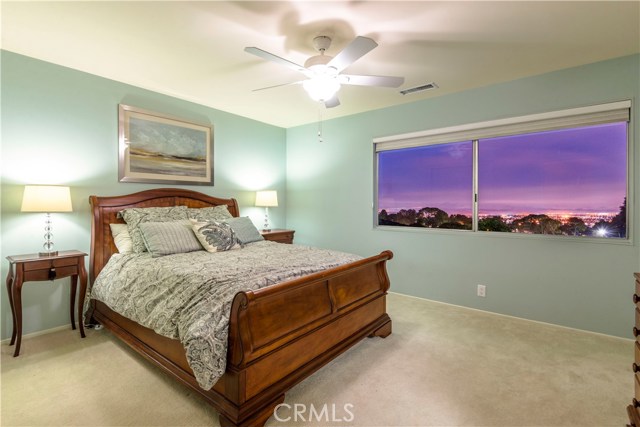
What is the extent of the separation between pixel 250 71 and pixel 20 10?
5.36 feet

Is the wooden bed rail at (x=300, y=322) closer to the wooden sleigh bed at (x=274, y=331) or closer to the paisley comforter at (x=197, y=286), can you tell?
the wooden sleigh bed at (x=274, y=331)

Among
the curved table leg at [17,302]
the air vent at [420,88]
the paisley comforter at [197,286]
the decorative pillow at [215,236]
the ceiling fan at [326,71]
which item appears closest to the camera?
the paisley comforter at [197,286]

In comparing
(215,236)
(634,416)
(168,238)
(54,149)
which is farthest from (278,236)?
(634,416)

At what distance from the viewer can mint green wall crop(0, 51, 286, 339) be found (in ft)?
8.77

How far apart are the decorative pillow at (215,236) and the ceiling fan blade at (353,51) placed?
6.18 ft

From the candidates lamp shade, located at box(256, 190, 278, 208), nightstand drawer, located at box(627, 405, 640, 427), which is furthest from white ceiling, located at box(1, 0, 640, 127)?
nightstand drawer, located at box(627, 405, 640, 427)

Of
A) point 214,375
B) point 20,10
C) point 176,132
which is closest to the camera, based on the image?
point 214,375

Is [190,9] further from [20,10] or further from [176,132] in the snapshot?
[176,132]

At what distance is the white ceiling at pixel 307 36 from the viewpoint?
2062 mm

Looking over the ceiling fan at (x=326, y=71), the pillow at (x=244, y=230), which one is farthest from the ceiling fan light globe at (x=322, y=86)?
the pillow at (x=244, y=230)

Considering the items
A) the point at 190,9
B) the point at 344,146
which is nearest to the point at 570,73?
the point at 344,146

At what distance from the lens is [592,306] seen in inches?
113

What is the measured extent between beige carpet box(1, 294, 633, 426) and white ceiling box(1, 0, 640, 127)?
248cm

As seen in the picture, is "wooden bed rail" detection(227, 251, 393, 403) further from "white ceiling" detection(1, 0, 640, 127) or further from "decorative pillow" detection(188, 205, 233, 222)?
"decorative pillow" detection(188, 205, 233, 222)
